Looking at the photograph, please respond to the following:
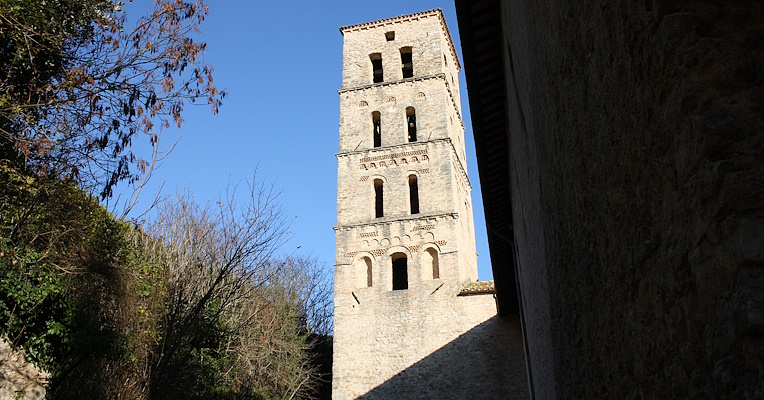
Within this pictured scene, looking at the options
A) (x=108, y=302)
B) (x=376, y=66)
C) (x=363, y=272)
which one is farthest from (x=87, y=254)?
(x=376, y=66)

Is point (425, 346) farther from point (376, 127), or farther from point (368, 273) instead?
point (376, 127)

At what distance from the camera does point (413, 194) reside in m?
21.6

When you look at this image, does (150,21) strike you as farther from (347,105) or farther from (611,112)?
(347,105)

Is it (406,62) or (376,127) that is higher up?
(406,62)

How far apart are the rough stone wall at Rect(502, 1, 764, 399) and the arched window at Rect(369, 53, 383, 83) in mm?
21843

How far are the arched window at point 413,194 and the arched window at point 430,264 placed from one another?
183cm

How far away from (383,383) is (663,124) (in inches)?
670

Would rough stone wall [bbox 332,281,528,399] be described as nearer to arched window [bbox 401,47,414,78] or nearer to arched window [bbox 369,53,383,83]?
arched window [bbox 369,53,383,83]

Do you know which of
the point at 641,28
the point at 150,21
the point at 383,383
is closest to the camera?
the point at 641,28

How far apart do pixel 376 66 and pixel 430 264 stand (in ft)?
30.5

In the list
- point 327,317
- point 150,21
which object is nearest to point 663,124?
point 150,21

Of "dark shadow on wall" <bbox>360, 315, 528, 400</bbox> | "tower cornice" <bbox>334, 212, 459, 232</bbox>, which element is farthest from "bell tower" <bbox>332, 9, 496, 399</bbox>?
"dark shadow on wall" <bbox>360, 315, 528, 400</bbox>

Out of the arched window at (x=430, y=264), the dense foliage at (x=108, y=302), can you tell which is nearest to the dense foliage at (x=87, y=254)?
the dense foliage at (x=108, y=302)

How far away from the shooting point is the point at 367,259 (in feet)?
65.9
